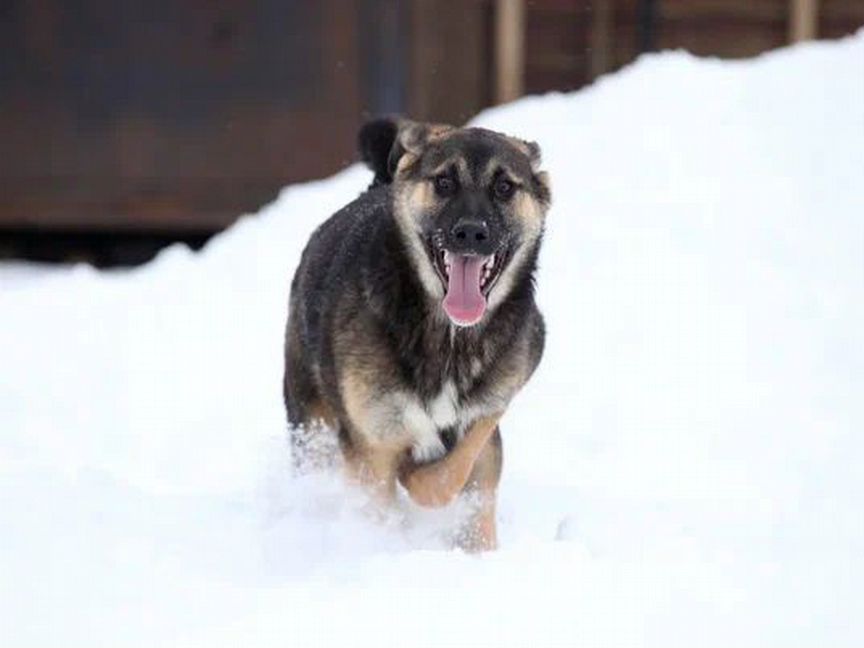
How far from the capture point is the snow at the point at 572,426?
16.9 ft

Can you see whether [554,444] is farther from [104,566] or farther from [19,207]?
[19,207]

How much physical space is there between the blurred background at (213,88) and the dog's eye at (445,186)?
6550 millimetres

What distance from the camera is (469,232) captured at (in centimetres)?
587

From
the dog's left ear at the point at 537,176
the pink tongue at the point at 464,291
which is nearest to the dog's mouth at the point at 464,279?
the pink tongue at the point at 464,291

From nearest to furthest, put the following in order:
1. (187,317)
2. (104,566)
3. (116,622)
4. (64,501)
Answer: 1. (116,622)
2. (104,566)
3. (64,501)
4. (187,317)

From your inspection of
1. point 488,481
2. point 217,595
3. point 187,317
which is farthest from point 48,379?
point 217,595

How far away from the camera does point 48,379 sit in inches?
346

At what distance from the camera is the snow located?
5141 millimetres

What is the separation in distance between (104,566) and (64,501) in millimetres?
902

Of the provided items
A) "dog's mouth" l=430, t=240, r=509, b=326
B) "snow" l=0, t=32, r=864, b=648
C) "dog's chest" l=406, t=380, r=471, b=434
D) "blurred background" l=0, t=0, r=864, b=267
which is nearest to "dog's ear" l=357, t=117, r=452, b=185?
"dog's mouth" l=430, t=240, r=509, b=326

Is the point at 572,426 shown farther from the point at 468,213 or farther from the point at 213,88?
the point at 213,88

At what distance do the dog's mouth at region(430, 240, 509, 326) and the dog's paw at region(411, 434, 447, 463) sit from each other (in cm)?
40

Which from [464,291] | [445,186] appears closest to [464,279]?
[464,291]

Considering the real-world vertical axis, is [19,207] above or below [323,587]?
below
